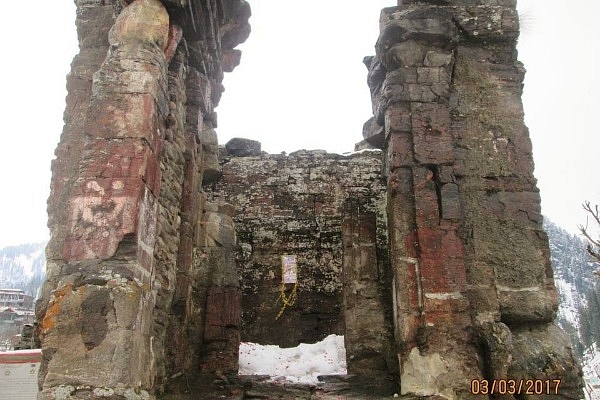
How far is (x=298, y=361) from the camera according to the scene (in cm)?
702

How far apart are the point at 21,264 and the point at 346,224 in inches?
7219

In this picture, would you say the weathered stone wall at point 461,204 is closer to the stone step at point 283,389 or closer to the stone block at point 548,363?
the stone block at point 548,363

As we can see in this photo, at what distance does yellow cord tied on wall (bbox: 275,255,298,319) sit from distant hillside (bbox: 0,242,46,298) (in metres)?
139

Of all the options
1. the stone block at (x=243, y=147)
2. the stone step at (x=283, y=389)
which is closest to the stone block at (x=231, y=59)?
the stone step at (x=283, y=389)

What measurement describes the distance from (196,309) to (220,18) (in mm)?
3690

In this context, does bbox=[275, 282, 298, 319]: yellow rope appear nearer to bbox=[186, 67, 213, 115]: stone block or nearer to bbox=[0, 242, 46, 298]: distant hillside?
bbox=[186, 67, 213, 115]: stone block

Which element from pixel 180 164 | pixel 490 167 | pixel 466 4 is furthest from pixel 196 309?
pixel 466 4

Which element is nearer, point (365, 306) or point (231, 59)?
point (365, 306)

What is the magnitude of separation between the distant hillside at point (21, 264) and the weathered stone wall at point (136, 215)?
142702mm

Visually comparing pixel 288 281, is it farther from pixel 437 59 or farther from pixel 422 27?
pixel 422 27

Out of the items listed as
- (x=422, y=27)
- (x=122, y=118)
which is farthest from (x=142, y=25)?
(x=422, y=27)

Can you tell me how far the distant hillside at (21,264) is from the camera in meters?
144

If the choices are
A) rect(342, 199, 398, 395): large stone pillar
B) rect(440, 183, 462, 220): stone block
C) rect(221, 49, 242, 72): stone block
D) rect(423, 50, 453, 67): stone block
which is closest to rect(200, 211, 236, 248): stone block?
rect(342, 199, 398, 395): large stone pillar

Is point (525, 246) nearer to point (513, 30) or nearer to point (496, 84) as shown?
point (496, 84)
